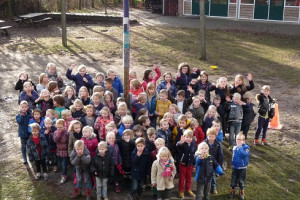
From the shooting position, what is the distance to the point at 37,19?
24.1m

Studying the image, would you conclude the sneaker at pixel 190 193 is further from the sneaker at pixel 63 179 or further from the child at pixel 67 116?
the child at pixel 67 116

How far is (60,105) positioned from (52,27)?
1676 cm

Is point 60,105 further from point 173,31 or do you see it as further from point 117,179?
point 173,31

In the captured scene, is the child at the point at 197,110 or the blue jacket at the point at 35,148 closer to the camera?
the blue jacket at the point at 35,148

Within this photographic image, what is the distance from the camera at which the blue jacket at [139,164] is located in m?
6.40

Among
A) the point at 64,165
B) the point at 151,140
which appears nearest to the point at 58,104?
the point at 64,165

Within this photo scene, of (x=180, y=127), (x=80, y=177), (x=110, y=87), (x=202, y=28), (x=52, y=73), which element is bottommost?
(x=80, y=177)

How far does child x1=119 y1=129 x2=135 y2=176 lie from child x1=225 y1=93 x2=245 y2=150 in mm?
2545

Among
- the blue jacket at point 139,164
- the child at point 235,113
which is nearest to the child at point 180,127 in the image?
the blue jacket at point 139,164

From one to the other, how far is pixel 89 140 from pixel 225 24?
63.3 feet

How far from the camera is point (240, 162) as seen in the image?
6430 mm

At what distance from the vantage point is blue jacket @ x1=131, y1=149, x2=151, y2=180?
6398mm

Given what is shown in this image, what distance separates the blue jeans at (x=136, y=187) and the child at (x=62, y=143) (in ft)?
4.61

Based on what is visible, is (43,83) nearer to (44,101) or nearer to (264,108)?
(44,101)
